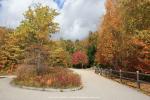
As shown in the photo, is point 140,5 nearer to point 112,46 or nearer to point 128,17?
point 128,17

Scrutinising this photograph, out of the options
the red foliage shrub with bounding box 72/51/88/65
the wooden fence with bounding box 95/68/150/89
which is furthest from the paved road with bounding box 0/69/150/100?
the red foliage shrub with bounding box 72/51/88/65

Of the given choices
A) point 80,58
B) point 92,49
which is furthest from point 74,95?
point 80,58

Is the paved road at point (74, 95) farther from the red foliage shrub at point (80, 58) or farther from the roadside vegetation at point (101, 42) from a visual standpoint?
the red foliage shrub at point (80, 58)

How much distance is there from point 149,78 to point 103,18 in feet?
45.2

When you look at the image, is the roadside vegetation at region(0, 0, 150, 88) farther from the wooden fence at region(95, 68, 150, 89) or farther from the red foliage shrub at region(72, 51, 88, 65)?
the red foliage shrub at region(72, 51, 88, 65)

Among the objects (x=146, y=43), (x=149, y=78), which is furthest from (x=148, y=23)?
(x=149, y=78)

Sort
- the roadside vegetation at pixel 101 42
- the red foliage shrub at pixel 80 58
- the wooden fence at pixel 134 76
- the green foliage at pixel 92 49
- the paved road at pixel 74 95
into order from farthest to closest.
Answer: the red foliage shrub at pixel 80 58 → the green foliage at pixel 92 49 → the roadside vegetation at pixel 101 42 → the wooden fence at pixel 134 76 → the paved road at pixel 74 95

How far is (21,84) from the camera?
955 inches

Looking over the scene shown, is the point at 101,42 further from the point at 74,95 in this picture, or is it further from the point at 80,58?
the point at 80,58

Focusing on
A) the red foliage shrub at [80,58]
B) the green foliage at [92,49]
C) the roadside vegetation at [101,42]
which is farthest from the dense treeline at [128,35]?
the red foliage shrub at [80,58]

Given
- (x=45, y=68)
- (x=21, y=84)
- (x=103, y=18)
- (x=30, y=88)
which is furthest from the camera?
(x=103, y=18)

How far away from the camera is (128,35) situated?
32.6 metres

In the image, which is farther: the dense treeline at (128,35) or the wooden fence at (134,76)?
the dense treeline at (128,35)

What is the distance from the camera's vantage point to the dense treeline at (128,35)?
2619 centimetres
